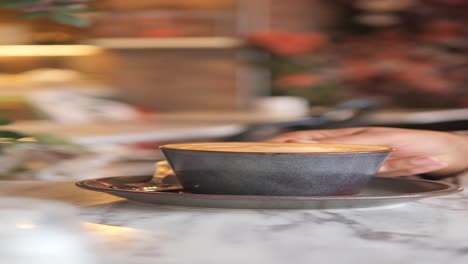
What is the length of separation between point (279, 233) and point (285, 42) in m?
4.20

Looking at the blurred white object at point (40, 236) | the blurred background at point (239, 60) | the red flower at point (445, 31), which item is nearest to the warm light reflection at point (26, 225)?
the blurred white object at point (40, 236)

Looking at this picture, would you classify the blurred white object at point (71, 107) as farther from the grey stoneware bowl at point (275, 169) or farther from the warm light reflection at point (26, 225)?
the warm light reflection at point (26, 225)

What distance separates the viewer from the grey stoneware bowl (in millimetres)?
610

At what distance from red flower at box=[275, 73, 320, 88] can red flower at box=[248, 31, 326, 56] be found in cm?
14

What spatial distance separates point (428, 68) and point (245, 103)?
1238 mm

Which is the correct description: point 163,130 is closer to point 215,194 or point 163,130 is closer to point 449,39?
point 215,194

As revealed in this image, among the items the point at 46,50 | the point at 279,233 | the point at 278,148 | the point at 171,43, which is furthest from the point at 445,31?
the point at 279,233

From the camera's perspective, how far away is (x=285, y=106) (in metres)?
4.76

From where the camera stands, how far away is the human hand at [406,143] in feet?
2.87

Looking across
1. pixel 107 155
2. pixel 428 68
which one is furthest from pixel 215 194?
pixel 428 68

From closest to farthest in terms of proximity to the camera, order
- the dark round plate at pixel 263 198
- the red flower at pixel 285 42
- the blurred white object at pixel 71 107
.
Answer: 1. the dark round plate at pixel 263 198
2. the blurred white object at pixel 71 107
3. the red flower at pixel 285 42

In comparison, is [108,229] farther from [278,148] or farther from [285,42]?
[285,42]

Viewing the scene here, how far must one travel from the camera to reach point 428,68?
204 inches

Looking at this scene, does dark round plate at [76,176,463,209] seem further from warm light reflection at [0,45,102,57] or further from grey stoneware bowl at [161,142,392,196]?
warm light reflection at [0,45,102,57]
